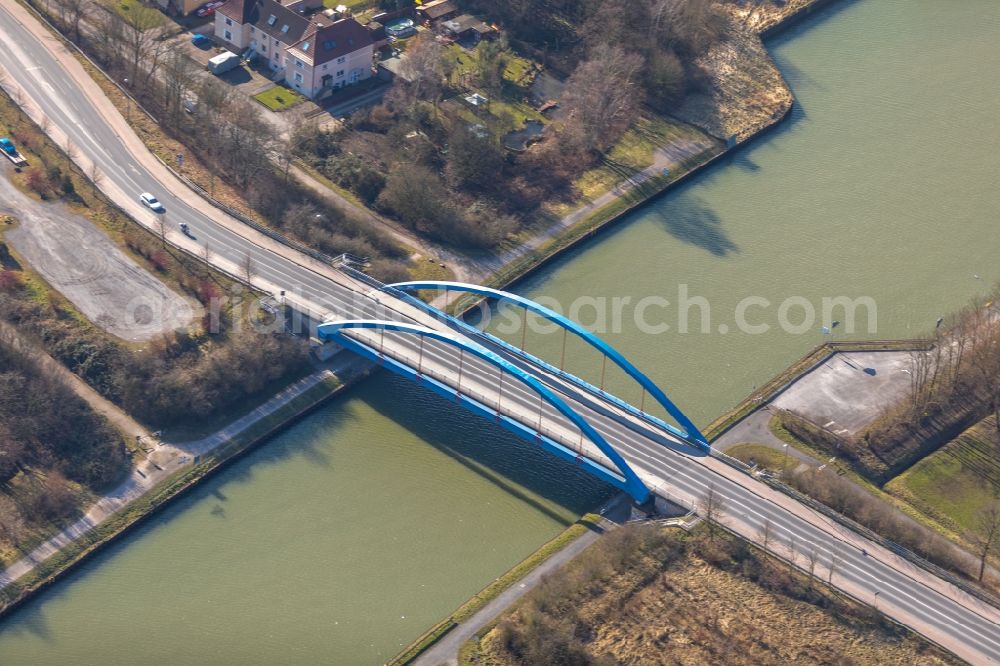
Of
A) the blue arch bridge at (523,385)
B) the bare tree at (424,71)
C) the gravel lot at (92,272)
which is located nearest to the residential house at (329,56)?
the bare tree at (424,71)

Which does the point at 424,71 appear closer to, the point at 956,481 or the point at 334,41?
the point at 334,41

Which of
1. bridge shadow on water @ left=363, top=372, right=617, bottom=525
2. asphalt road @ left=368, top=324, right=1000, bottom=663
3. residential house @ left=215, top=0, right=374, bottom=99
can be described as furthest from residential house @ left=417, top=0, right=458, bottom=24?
bridge shadow on water @ left=363, top=372, right=617, bottom=525

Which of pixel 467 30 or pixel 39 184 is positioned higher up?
pixel 467 30

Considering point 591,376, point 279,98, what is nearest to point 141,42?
point 279,98

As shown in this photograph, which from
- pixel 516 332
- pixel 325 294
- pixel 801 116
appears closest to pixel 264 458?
pixel 325 294

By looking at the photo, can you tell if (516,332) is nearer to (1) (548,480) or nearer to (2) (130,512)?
(1) (548,480)
